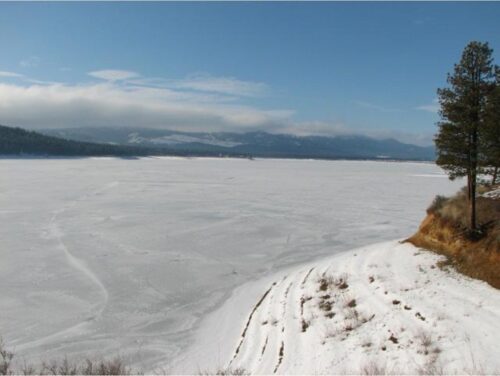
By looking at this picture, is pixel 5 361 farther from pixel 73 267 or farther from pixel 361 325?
pixel 361 325

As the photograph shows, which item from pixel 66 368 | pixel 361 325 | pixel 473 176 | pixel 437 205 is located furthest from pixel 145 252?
pixel 473 176

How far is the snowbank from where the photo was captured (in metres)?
10.3

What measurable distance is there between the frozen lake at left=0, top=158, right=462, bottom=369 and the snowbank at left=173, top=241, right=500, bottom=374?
4.64 feet

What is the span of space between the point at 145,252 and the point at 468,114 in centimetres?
1638

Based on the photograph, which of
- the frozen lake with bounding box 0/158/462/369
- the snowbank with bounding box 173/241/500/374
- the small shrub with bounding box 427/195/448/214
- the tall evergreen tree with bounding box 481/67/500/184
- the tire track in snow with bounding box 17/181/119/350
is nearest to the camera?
the snowbank with bounding box 173/241/500/374

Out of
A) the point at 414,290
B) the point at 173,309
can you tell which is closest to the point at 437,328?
the point at 414,290

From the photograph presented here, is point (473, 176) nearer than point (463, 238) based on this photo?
No

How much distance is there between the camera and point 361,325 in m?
12.7

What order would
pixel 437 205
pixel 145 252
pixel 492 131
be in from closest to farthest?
1. pixel 492 131
2. pixel 437 205
3. pixel 145 252

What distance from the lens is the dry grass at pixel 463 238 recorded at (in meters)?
14.7

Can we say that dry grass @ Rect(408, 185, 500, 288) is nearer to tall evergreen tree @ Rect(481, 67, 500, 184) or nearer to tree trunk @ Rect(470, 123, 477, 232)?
tree trunk @ Rect(470, 123, 477, 232)

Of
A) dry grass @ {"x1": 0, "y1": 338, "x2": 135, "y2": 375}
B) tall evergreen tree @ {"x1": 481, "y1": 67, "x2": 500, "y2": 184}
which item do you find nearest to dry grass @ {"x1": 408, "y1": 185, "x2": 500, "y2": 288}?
tall evergreen tree @ {"x1": 481, "y1": 67, "x2": 500, "y2": 184}

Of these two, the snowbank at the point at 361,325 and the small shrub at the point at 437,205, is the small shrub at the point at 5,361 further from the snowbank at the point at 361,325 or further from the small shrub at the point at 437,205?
the small shrub at the point at 437,205

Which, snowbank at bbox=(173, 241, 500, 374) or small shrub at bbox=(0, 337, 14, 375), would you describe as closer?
snowbank at bbox=(173, 241, 500, 374)
